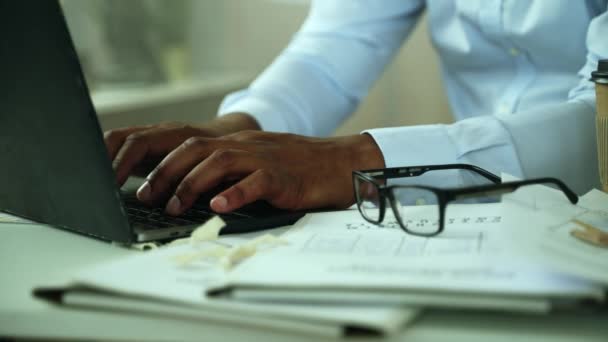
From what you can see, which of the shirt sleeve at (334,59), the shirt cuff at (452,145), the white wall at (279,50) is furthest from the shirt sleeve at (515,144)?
the white wall at (279,50)

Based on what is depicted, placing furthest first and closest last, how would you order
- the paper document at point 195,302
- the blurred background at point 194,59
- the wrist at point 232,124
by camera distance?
the blurred background at point 194,59 → the wrist at point 232,124 → the paper document at point 195,302

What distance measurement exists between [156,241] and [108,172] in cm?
9

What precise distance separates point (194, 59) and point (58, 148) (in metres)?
2.30

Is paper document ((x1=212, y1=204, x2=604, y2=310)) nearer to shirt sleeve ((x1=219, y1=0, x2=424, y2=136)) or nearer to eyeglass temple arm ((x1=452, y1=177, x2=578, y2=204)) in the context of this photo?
eyeglass temple arm ((x1=452, y1=177, x2=578, y2=204))

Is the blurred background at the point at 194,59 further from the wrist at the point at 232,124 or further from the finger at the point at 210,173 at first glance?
the finger at the point at 210,173

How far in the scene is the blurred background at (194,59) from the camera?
2152 mm

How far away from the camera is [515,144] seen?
0.76m

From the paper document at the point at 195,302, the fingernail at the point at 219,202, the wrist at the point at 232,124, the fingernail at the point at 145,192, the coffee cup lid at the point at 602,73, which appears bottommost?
the wrist at the point at 232,124

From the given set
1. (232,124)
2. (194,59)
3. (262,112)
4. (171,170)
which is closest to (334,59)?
(262,112)

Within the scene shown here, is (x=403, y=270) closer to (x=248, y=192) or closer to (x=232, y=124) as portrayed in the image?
(x=248, y=192)

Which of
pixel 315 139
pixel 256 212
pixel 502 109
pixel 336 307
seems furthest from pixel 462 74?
pixel 336 307

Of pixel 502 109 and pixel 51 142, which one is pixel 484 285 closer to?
pixel 51 142

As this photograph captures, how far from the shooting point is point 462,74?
4.11 feet

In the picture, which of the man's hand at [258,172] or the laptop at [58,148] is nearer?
the laptop at [58,148]
